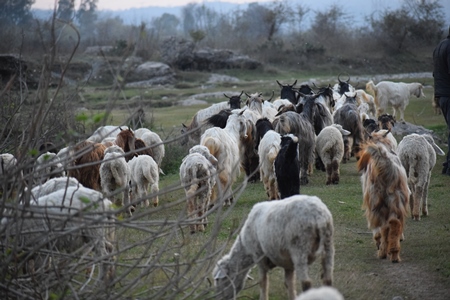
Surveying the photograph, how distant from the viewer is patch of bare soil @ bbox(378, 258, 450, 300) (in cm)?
779

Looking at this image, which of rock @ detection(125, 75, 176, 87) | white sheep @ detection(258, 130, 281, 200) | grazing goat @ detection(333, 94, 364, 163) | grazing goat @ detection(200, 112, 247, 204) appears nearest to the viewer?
grazing goat @ detection(200, 112, 247, 204)

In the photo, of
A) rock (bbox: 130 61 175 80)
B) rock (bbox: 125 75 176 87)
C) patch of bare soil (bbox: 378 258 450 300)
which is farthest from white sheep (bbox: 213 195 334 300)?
rock (bbox: 130 61 175 80)

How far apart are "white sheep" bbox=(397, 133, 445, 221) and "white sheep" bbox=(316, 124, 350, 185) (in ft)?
11.0

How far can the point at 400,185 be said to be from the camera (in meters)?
8.95

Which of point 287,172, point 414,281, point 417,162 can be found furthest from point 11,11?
point 414,281

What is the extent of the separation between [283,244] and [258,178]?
9.81m

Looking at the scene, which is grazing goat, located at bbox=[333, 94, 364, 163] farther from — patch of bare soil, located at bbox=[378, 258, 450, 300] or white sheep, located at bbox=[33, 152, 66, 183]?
white sheep, located at bbox=[33, 152, 66, 183]

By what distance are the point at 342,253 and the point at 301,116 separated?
19.9 ft

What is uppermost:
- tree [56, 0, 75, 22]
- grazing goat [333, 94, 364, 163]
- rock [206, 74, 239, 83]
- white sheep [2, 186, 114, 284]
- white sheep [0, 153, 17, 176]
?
tree [56, 0, 75, 22]

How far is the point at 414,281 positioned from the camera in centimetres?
819

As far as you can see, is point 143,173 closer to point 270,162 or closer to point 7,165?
point 270,162

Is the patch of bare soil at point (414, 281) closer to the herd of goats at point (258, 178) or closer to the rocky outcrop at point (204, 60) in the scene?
the herd of goats at point (258, 178)

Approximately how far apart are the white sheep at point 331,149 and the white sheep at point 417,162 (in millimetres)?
3360

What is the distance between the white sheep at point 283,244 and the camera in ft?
20.7
